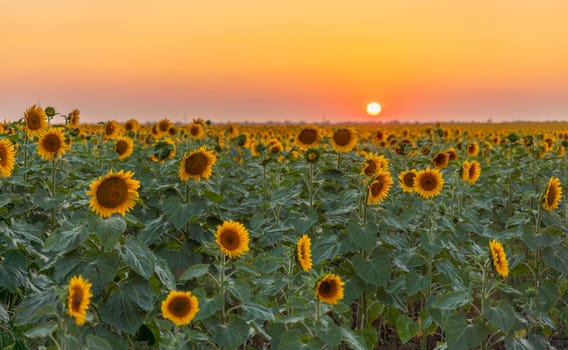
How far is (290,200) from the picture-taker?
643cm

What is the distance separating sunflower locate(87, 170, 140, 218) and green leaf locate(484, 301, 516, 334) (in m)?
2.28

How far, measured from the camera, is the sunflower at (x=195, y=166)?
500 cm

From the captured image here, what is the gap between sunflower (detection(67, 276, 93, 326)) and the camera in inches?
121

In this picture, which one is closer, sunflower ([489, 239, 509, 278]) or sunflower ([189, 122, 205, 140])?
sunflower ([489, 239, 509, 278])

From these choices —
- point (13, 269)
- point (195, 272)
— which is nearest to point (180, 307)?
point (195, 272)

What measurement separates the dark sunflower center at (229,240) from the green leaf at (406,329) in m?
1.86

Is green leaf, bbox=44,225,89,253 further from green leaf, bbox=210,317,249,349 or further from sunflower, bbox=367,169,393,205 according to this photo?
sunflower, bbox=367,169,393,205

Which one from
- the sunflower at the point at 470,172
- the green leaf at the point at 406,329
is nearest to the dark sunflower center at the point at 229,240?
the green leaf at the point at 406,329

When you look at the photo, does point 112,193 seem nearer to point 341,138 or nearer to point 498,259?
point 498,259

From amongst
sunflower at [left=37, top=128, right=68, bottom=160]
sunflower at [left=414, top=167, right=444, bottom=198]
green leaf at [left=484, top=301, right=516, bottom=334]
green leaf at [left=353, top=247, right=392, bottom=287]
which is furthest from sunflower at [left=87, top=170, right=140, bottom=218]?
sunflower at [left=414, top=167, right=444, bottom=198]

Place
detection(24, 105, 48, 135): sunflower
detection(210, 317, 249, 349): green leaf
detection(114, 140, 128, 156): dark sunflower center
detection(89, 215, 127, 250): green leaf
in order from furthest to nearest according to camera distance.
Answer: detection(114, 140, 128, 156): dark sunflower center → detection(24, 105, 48, 135): sunflower → detection(210, 317, 249, 349): green leaf → detection(89, 215, 127, 250): green leaf

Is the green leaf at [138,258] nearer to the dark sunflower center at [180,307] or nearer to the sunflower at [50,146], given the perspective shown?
the dark sunflower center at [180,307]

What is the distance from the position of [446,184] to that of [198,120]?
4.69 m

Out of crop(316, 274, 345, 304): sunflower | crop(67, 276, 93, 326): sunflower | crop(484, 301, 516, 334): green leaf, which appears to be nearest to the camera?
crop(67, 276, 93, 326): sunflower
